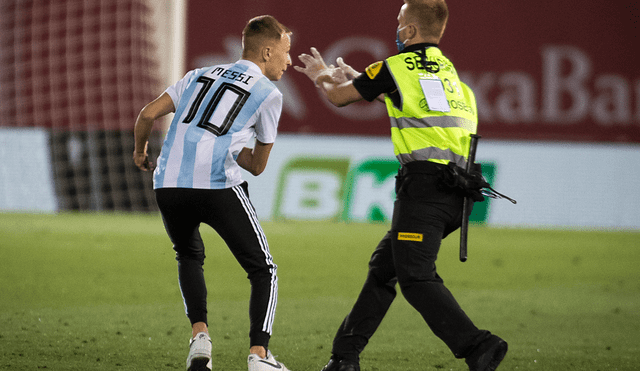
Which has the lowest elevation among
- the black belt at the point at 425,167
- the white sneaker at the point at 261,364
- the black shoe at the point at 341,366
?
the black shoe at the point at 341,366

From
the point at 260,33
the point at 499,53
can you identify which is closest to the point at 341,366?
the point at 260,33

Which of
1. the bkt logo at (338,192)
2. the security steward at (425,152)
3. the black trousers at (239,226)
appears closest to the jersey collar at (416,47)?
the security steward at (425,152)

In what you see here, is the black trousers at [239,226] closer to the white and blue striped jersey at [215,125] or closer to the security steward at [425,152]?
the white and blue striped jersey at [215,125]

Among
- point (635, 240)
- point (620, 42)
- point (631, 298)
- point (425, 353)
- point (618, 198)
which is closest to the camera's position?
point (425, 353)

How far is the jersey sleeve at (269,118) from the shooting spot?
3.59 meters

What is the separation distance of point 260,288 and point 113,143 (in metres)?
10.9

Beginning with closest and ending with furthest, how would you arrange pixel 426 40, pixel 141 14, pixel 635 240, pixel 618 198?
pixel 426 40
pixel 635 240
pixel 618 198
pixel 141 14

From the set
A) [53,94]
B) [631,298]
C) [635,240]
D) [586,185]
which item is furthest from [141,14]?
[631,298]

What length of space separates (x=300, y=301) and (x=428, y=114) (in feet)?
9.51

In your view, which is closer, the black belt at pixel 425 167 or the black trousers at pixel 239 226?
the black belt at pixel 425 167

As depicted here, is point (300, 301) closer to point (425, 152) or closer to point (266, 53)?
point (266, 53)

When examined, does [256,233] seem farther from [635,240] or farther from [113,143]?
[113,143]

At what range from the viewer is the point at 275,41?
12.2 ft

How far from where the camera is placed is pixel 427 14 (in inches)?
138
